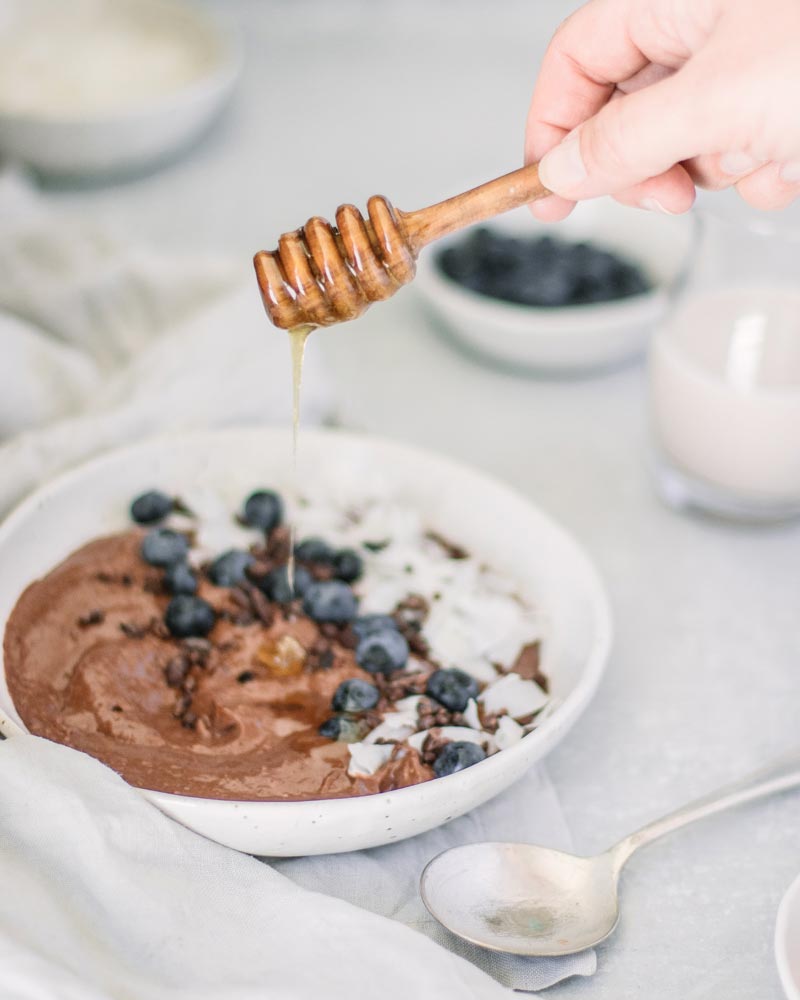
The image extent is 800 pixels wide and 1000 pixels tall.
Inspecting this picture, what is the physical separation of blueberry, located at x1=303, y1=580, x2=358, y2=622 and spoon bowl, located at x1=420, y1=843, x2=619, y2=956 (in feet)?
0.91

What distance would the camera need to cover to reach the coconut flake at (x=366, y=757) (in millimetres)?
898

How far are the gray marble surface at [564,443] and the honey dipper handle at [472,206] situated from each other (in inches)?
18.6

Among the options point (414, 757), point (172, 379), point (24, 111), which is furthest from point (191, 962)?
point (24, 111)

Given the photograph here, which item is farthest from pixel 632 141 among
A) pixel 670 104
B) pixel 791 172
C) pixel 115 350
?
pixel 115 350

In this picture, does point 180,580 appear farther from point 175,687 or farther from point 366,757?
point 366,757

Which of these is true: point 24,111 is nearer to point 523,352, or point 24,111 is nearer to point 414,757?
point 523,352

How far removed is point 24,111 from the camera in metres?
1.82

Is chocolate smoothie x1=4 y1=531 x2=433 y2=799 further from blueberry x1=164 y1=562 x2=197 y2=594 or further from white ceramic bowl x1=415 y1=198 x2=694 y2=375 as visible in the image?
white ceramic bowl x1=415 y1=198 x2=694 y2=375

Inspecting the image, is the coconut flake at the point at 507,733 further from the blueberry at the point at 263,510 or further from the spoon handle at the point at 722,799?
the blueberry at the point at 263,510

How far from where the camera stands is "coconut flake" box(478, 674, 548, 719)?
999mm

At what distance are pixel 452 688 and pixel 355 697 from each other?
0.08m

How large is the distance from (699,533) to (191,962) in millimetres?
788

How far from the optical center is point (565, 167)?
882 millimetres

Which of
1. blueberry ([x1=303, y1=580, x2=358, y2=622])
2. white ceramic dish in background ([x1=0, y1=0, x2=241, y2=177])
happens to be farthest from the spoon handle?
white ceramic dish in background ([x1=0, y1=0, x2=241, y2=177])
